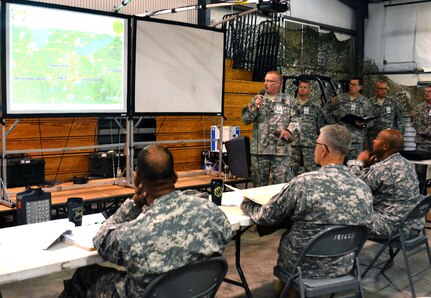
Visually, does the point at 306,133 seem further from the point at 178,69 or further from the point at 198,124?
the point at 178,69

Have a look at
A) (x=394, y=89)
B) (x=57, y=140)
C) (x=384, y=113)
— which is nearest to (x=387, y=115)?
(x=384, y=113)

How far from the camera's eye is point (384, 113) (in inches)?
283

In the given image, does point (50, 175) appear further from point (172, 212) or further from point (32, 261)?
point (172, 212)

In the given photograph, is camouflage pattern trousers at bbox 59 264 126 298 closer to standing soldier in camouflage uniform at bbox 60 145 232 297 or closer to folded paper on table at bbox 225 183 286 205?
standing soldier in camouflage uniform at bbox 60 145 232 297

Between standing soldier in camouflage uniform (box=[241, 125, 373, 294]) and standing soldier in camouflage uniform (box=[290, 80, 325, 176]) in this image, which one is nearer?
A: standing soldier in camouflage uniform (box=[241, 125, 373, 294])

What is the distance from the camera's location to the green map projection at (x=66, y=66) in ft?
12.2

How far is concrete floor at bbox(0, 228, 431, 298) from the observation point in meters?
3.46

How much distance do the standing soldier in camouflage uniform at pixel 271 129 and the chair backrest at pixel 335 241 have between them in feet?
7.92

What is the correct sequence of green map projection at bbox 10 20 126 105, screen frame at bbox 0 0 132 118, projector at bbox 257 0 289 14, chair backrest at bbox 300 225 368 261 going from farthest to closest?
projector at bbox 257 0 289 14 < green map projection at bbox 10 20 126 105 < screen frame at bbox 0 0 132 118 < chair backrest at bbox 300 225 368 261

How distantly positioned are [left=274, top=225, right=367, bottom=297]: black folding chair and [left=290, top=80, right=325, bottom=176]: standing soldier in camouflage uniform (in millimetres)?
3806

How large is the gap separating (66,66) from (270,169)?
7.92 ft

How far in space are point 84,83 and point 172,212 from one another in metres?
2.71

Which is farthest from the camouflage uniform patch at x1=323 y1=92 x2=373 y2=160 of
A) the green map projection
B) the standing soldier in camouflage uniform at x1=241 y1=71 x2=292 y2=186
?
the green map projection

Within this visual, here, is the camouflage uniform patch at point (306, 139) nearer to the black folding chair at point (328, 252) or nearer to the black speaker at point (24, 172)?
the black speaker at point (24, 172)
